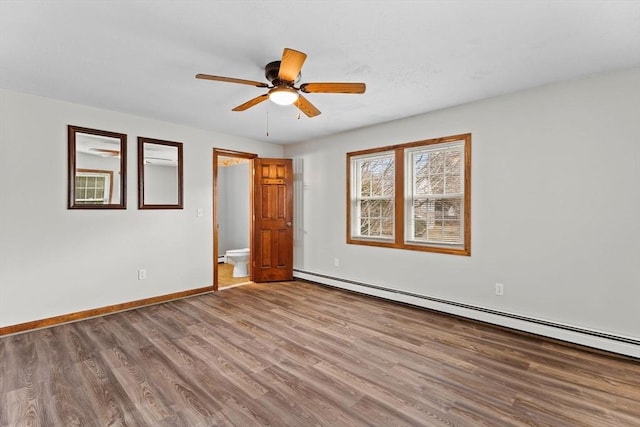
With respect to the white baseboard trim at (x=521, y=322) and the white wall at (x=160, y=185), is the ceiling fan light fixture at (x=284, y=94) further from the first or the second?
the white baseboard trim at (x=521, y=322)

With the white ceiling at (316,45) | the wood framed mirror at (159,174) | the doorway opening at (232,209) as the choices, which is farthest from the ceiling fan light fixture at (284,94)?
the doorway opening at (232,209)

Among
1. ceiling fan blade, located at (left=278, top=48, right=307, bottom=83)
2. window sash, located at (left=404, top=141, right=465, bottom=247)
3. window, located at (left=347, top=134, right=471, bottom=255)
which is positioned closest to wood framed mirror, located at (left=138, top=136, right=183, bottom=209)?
window, located at (left=347, top=134, right=471, bottom=255)

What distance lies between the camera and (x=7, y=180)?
308cm

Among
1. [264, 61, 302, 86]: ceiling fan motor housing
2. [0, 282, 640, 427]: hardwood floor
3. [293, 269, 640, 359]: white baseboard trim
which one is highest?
[264, 61, 302, 86]: ceiling fan motor housing

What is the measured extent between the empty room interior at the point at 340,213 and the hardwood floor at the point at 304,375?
0.07 ft

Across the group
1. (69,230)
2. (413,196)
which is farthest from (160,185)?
(413,196)

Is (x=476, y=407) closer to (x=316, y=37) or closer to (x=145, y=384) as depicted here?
(x=145, y=384)

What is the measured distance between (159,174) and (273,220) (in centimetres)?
191

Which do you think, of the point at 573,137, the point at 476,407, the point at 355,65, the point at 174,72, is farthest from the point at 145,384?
the point at 573,137

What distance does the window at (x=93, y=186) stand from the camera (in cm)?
351

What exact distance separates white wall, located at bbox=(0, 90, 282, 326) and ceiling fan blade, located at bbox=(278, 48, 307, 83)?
8.92 feet

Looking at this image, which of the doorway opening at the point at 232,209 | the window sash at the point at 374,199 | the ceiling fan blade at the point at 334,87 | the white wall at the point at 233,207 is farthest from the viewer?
the white wall at the point at 233,207

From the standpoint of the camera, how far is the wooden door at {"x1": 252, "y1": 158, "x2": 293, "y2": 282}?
525 centimetres

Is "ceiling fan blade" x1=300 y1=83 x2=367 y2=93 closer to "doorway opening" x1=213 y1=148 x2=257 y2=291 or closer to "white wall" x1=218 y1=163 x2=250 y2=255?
"doorway opening" x1=213 y1=148 x2=257 y2=291
